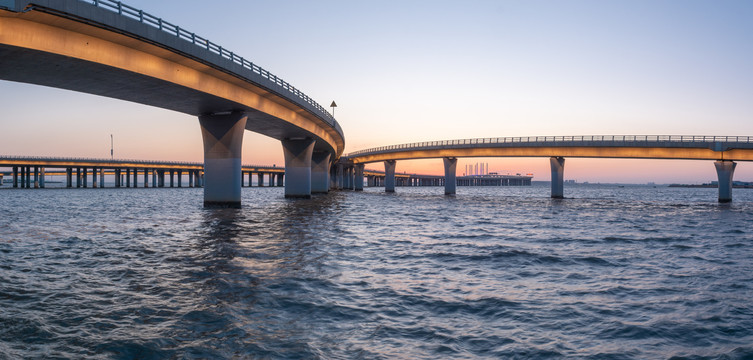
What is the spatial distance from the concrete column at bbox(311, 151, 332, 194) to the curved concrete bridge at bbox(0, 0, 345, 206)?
3357 cm

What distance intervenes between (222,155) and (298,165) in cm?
2427

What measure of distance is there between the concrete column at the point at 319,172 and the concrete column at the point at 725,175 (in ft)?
208

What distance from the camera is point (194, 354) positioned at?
6457 millimetres

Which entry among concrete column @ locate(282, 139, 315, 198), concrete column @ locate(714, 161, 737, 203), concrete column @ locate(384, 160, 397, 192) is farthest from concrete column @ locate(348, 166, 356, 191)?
concrete column @ locate(714, 161, 737, 203)

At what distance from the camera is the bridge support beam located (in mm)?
39219

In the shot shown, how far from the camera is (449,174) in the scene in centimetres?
9919

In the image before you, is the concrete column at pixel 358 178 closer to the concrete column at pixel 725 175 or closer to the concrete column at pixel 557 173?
the concrete column at pixel 557 173

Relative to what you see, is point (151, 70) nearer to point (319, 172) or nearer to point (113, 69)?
point (113, 69)

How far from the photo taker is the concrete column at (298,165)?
206ft

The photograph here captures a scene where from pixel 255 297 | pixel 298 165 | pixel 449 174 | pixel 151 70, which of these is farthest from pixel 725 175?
pixel 255 297

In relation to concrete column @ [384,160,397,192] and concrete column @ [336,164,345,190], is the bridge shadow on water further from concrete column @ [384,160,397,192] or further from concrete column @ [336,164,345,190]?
concrete column @ [336,164,345,190]

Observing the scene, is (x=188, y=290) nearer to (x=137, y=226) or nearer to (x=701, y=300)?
(x=701, y=300)

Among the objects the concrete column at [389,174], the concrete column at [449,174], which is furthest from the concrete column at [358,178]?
the concrete column at [449,174]

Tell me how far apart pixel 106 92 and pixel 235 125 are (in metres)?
10.5
